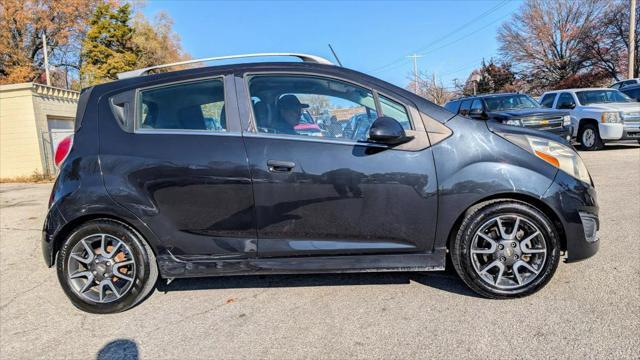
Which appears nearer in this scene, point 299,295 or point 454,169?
point 454,169

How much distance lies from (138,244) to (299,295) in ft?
4.23

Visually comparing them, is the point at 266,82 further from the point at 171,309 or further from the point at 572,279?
the point at 572,279

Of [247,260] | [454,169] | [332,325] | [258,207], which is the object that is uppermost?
[454,169]

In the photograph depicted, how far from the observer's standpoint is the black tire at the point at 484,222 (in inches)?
120

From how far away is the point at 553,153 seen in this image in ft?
10.4

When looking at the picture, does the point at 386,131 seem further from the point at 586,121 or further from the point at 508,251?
the point at 586,121

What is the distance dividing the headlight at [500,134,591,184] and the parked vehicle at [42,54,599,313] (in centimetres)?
1

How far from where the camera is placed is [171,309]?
329 centimetres

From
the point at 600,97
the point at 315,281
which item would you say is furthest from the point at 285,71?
the point at 600,97

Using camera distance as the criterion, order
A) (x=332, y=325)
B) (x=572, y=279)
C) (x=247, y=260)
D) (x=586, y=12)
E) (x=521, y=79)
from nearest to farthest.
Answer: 1. (x=332, y=325)
2. (x=247, y=260)
3. (x=572, y=279)
4. (x=586, y=12)
5. (x=521, y=79)

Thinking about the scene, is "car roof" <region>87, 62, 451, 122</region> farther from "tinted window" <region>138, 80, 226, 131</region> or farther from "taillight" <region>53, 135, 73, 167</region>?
"taillight" <region>53, 135, 73, 167</region>

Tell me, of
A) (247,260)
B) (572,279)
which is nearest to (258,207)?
(247,260)

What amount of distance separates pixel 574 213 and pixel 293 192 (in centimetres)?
202

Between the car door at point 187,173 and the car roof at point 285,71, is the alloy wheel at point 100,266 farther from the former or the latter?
the car roof at point 285,71
